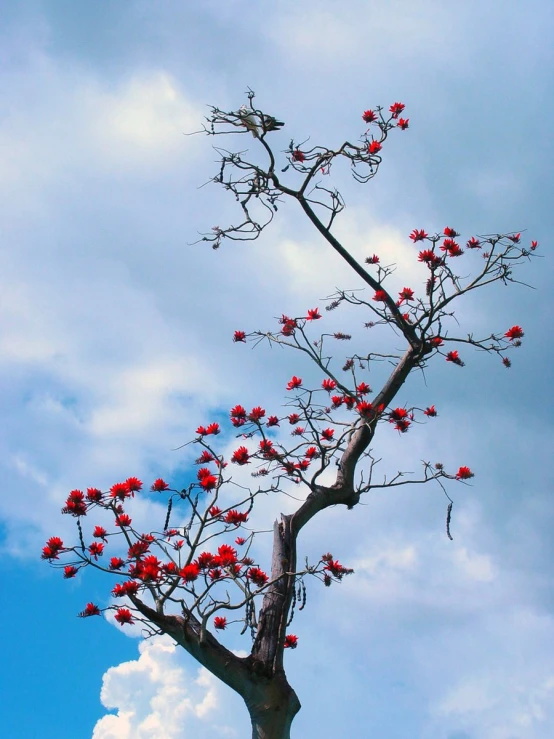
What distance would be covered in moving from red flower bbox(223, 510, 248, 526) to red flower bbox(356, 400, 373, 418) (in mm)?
1230

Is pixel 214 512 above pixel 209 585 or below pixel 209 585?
above

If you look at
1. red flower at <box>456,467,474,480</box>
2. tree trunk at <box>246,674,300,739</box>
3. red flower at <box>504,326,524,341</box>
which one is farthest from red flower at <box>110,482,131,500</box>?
red flower at <box>504,326,524,341</box>

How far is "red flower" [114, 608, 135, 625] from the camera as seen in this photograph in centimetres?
397

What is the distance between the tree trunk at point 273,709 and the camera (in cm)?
389

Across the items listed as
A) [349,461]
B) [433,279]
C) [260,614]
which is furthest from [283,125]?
[260,614]

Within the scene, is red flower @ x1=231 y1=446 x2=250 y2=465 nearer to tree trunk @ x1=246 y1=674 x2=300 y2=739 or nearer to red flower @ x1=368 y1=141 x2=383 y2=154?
tree trunk @ x1=246 y1=674 x2=300 y2=739

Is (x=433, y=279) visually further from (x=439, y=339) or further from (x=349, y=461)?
(x=349, y=461)

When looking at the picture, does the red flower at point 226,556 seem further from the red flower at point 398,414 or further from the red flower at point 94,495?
the red flower at point 398,414

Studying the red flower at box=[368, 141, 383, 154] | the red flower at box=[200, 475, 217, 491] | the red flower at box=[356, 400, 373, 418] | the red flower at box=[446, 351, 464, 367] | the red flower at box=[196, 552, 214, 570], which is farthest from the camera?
the red flower at box=[446, 351, 464, 367]

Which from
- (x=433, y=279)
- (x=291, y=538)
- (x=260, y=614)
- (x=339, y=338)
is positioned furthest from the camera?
(x=339, y=338)

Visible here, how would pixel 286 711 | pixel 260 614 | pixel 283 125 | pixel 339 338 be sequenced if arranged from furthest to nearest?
pixel 339 338, pixel 283 125, pixel 260 614, pixel 286 711

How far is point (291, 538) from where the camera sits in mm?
4535

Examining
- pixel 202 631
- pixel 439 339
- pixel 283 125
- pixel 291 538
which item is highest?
pixel 283 125

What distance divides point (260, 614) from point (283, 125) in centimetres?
327
